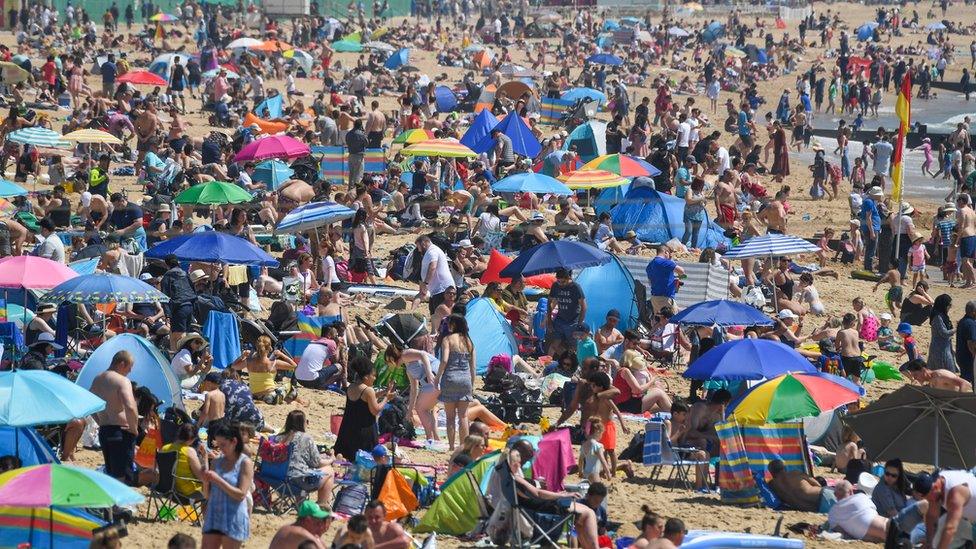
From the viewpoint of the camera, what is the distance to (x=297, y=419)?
936cm

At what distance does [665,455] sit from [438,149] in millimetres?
10457

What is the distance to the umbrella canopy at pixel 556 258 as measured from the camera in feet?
48.6

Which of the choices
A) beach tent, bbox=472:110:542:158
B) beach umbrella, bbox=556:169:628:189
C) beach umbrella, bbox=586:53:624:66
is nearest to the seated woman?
beach umbrella, bbox=556:169:628:189

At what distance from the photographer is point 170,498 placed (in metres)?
9.19

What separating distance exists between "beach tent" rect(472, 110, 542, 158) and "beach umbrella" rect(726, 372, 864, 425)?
1262cm

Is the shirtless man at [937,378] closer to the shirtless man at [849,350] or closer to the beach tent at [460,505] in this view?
the shirtless man at [849,350]

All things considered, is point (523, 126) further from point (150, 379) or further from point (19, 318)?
point (150, 379)

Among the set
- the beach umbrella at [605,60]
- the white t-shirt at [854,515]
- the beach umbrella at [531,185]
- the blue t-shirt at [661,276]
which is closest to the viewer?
the white t-shirt at [854,515]

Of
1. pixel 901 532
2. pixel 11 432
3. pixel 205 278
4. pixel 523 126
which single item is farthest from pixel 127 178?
pixel 901 532

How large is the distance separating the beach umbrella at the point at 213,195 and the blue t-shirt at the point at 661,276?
462 cm

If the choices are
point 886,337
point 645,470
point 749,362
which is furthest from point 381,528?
point 886,337

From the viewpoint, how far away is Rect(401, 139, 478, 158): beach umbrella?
20.6 m

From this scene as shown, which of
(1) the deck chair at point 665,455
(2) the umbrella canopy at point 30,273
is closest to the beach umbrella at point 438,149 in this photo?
(2) the umbrella canopy at point 30,273

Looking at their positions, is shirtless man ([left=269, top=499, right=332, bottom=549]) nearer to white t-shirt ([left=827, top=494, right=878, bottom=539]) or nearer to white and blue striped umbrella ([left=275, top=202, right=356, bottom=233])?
white t-shirt ([left=827, top=494, right=878, bottom=539])
